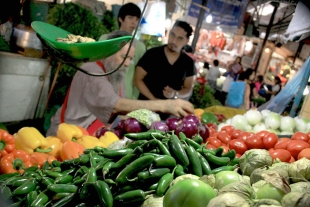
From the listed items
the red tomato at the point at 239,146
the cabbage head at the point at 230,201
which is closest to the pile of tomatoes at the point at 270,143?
the red tomato at the point at 239,146

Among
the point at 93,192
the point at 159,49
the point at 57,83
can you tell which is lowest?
the point at 57,83

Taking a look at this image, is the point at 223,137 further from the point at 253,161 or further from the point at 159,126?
the point at 253,161

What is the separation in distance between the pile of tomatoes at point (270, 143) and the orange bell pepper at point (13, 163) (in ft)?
5.53

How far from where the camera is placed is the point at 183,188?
4.60 feet

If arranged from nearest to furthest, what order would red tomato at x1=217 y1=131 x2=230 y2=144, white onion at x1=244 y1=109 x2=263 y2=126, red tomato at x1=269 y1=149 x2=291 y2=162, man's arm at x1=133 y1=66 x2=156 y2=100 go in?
red tomato at x1=269 y1=149 x2=291 y2=162
red tomato at x1=217 y1=131 x2=230 y2=144
white onion at x1=244 y1=109 x2=263 y2=126
man's arm at x1=133 y1=66 x2=156 y2=100

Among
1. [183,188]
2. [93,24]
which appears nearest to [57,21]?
[93,24]

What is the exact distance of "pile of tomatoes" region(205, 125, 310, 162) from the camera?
2443 millimetres

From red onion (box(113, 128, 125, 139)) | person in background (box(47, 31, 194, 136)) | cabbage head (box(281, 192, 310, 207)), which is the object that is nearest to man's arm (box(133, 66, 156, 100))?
person in background (box(47, 31, 194, 136))

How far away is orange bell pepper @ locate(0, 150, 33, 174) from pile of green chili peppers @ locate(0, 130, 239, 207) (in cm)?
50

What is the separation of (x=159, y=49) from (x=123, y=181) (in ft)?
11.6

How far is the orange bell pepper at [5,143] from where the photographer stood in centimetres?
268

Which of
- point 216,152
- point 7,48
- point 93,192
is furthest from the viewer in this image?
point 7,48

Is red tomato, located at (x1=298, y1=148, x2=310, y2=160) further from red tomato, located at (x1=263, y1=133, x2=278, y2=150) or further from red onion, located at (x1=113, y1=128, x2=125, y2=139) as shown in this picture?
red onion, located at (x1=113, y1=128, x2=125, y2=139)

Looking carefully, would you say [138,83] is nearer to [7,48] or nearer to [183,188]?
[7,48]
